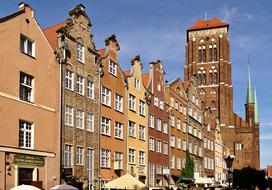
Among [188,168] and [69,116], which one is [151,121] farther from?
[69,116]

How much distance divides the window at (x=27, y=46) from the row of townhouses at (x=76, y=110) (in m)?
0.06

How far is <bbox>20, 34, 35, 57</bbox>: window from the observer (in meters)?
30.2

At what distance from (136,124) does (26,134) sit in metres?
16.9

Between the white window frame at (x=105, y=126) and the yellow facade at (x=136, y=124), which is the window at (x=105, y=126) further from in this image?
the yellow facade at (x=136, y=124)

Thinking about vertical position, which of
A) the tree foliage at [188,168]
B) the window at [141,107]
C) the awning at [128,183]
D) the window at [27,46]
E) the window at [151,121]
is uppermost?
the window at [27,46]

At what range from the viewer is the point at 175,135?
2205 inches

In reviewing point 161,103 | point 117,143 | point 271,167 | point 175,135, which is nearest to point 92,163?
point 117,143

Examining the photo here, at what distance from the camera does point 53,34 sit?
35.0m

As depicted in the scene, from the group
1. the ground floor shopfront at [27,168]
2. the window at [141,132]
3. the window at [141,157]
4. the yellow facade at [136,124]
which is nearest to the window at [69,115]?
the ground floor shopfront at [27,168]

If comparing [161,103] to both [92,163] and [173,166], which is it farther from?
[92,163]

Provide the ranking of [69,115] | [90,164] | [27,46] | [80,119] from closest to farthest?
[27,46] < [69,115] < [80,119] < [90,164]

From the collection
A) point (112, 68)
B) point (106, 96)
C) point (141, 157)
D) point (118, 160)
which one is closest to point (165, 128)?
point (141, 157)

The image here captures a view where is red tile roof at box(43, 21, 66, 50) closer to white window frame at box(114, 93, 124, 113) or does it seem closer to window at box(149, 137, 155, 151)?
white window frame at box(114, 93, 124, 113)

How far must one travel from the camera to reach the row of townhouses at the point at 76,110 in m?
28.7
